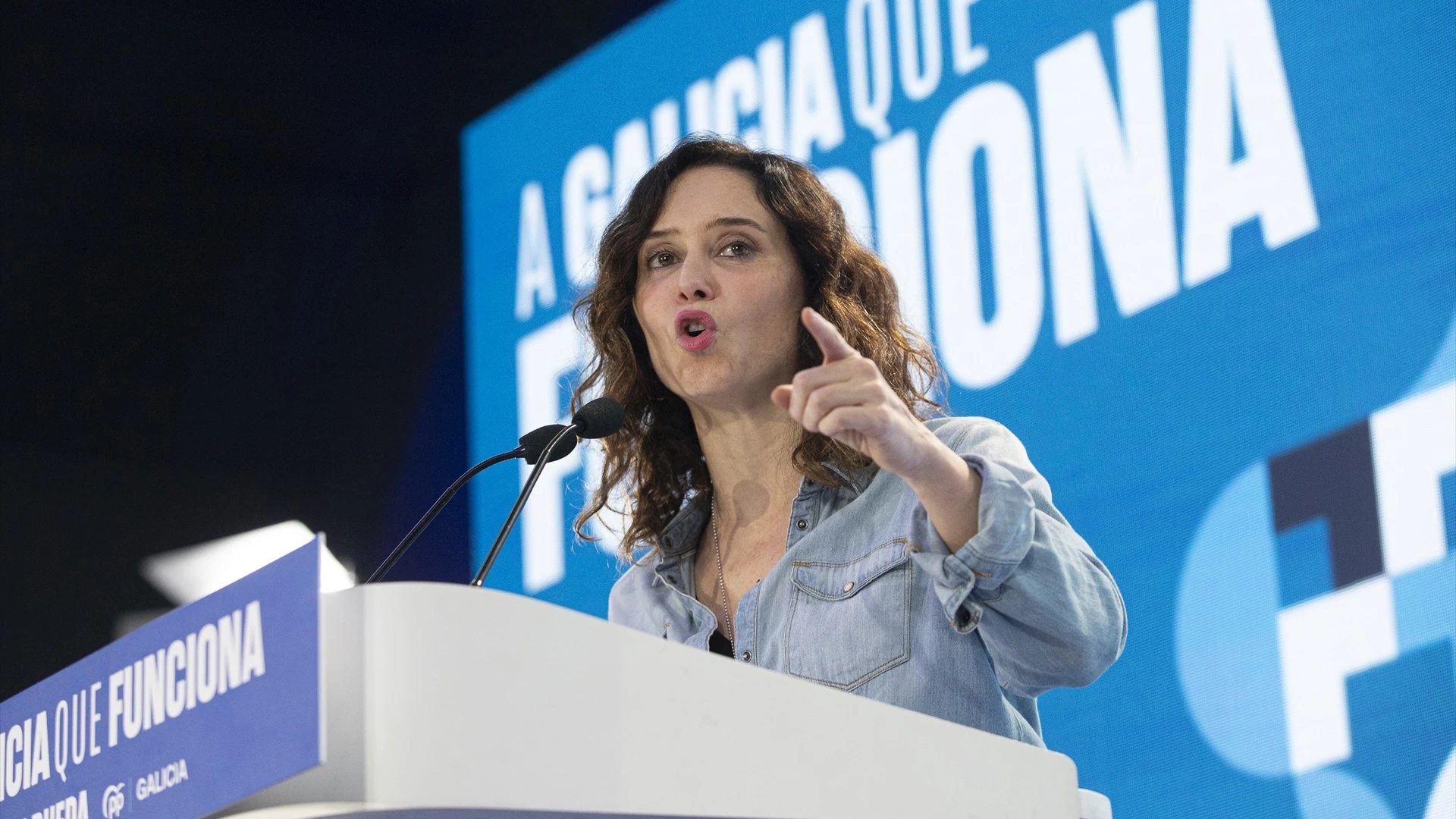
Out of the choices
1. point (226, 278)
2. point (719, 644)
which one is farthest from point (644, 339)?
point (226, 278)

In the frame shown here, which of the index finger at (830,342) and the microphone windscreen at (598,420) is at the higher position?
the microphone windscreen at (598,420)

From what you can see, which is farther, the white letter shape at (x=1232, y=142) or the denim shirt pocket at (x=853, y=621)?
the white letter shape at (x=1232, y=142)

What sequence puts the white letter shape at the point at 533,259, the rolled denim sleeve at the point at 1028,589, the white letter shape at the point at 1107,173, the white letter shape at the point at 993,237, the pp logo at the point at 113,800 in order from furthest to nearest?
the white letter shape at the point at 533,259 → the white letter shape at the point at 993,237 → the white letter shape at the point at 1107,173 → the rolled denim sleeve at the point at 1028,589 → the pp logo at the point at 113,800

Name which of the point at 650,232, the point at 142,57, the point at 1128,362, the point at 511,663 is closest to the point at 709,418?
the point at 650,232

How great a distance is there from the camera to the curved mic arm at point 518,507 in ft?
4.79

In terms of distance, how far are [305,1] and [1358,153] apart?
3729 mm

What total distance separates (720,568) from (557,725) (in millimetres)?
986

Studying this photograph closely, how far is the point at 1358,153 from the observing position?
227 cm

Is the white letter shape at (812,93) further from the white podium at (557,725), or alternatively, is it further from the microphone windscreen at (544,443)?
the white podium at (557,725)

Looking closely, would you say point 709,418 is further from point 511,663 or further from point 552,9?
point 552,9

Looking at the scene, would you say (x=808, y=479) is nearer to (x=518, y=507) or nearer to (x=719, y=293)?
(x=719, y=293)

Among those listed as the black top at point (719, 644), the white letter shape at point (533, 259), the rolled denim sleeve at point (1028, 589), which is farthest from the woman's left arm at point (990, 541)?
the white letter shape at point (533, 259)

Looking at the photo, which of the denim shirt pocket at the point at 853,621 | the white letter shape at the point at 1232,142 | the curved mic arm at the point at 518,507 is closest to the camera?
the curved mic arm at the point at 518,507

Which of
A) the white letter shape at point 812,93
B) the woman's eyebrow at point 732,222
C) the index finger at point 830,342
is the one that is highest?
the white letter shape at point 812,93
